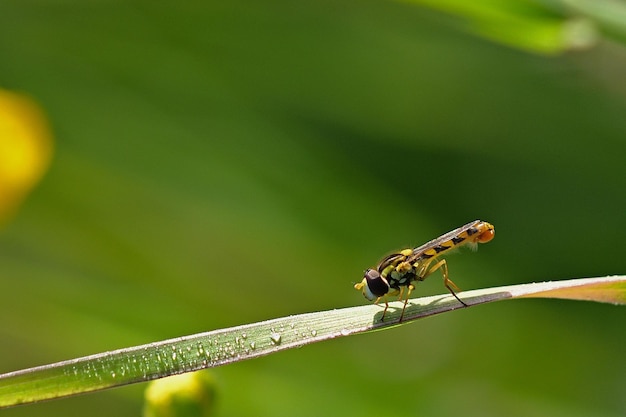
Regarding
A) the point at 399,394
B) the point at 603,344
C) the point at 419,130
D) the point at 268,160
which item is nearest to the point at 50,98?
the point at 268,160

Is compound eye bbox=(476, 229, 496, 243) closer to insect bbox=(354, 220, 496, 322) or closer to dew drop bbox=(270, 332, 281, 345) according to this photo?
insect bbox=(354, 220, 496, 322)

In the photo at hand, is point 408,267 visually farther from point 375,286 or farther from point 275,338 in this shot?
point 275,338

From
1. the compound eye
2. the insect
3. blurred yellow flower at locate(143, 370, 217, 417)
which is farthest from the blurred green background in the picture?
the compound eye

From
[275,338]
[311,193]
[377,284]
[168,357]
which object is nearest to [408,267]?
[377,284]

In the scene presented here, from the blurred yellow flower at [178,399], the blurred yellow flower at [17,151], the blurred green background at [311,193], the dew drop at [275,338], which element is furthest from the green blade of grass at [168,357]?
the blurred green background at [311,193]

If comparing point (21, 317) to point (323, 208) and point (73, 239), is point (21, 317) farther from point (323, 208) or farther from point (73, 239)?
point (323, 208)

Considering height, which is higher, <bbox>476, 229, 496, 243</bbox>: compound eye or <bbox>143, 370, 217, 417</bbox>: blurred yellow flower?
<bbox>476, 229, 496, 243</bbox>: compound eye

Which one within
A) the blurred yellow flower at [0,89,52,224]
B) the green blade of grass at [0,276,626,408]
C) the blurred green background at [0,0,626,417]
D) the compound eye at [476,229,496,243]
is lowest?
the blurred green background at [0,0,626,417]

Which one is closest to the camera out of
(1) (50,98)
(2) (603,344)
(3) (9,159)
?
(3) (9,159)
